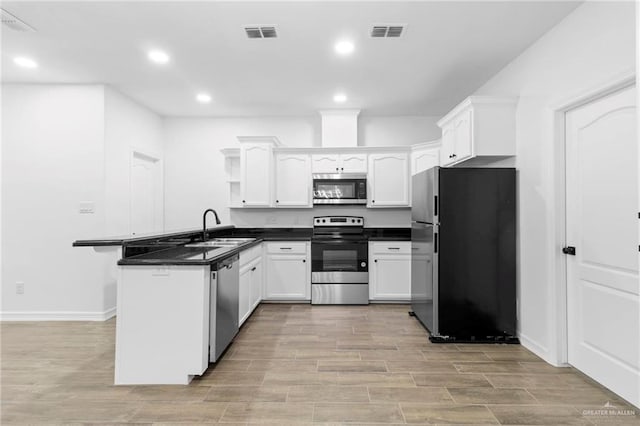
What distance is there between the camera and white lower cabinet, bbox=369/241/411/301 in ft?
15.0

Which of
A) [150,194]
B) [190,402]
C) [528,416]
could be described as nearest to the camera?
[528,416]

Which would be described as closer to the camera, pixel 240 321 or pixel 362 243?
pixel 240 321

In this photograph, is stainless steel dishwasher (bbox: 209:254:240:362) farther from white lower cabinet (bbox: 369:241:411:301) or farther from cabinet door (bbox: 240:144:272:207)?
white lower cabinet (bbox: 369:241:411:301)

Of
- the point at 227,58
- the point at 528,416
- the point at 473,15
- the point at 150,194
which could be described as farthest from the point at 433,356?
the point at 150,194

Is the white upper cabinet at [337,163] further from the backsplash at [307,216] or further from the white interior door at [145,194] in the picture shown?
the white interior door at [145,194]

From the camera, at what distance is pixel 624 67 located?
6.86 feet

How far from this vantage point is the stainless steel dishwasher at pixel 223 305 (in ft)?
8.41

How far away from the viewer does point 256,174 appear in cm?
484

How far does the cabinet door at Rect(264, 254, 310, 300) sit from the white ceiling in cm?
218

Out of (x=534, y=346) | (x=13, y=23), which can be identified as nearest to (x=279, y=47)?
(x=13, y=23)

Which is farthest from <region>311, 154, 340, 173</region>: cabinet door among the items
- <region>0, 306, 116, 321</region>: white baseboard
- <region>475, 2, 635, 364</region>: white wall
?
<region>0, 306, 116, 321</region>: white baseboard

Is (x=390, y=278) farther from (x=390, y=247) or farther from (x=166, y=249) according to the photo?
(x=166, y=249)

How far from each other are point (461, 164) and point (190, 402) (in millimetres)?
3517

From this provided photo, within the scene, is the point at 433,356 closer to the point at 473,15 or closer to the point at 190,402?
the point at 190,402
